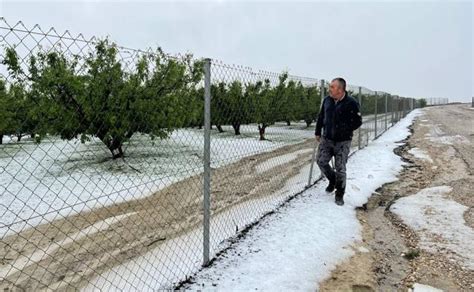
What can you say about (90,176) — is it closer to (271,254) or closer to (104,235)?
(104,235)

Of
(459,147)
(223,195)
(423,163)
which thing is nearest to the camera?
(223,195)

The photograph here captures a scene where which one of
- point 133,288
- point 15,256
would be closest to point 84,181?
point 15,256

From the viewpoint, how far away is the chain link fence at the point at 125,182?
3.96m

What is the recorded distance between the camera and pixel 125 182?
907 cm

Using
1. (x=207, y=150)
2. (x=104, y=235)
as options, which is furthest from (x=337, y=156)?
(x=104, y=235)

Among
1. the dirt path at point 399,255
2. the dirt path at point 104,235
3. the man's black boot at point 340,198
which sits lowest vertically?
the dirt path at point 104,235

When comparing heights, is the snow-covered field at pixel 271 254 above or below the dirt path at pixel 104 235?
above

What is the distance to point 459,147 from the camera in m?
12.9

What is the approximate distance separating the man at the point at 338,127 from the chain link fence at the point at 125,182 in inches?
30.3

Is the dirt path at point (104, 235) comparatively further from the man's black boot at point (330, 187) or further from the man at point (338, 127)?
the man at point (338, 127)

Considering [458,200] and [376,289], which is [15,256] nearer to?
[376,289]

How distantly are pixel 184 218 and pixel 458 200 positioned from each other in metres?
4.58

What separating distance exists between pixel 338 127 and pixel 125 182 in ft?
18.5

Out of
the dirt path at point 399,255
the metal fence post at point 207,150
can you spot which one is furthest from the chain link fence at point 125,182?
the dirt path at point 399,255
